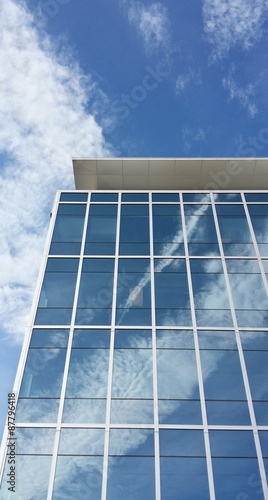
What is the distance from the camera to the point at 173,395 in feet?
46.9

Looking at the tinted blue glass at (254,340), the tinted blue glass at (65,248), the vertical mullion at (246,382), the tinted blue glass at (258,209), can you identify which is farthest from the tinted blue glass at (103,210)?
the tinted blue glass at (254,340)

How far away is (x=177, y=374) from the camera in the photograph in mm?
14859

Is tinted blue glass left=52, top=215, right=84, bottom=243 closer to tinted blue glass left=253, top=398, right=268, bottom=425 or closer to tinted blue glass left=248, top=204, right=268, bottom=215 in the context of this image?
tinted blue glass left=248, top=204, right=268, bottom=215

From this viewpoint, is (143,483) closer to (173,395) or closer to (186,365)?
(173,395)

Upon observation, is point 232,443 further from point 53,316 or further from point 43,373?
point 53,316

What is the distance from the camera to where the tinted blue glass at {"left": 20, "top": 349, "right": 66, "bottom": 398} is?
14352 millimetres

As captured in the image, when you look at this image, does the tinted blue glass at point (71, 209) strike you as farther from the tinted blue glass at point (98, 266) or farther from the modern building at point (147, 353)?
the tinted blue glass at point (98, 266)

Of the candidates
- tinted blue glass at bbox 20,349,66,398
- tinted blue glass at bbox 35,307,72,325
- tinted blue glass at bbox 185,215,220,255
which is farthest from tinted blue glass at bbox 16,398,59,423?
tinted blue glass at bbox 185,215,220,255

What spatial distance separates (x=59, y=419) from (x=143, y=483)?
9.97 ft

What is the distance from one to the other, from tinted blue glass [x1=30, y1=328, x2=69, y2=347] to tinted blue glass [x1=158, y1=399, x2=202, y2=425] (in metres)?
3.95

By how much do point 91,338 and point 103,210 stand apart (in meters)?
7.54

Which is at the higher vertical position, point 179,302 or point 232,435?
point 179,302

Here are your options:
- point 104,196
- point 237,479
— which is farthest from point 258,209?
point 237,479

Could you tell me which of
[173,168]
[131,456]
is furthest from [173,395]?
[173,168]
